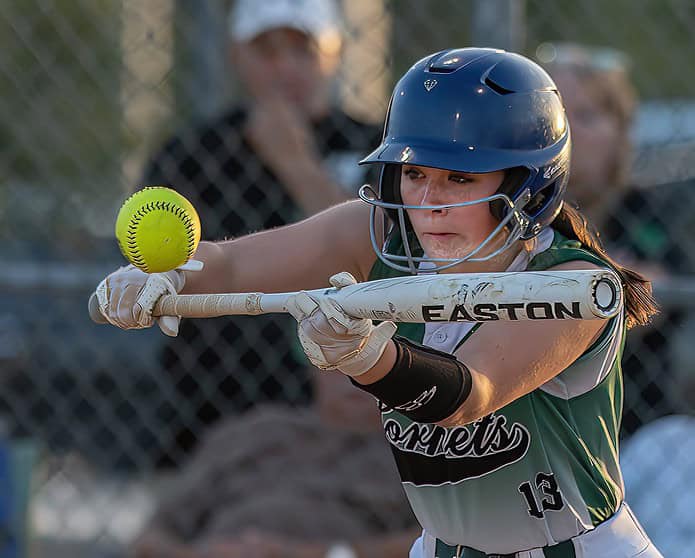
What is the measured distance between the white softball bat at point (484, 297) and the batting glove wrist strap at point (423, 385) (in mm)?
94

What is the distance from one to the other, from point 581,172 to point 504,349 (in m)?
1.94

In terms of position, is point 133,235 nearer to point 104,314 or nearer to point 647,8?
point 104,314

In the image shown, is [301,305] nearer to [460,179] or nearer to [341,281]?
[341,281]

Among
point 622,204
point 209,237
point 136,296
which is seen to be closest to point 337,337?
point 136,296

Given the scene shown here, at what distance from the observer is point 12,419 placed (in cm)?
550

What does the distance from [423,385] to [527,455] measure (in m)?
0.46

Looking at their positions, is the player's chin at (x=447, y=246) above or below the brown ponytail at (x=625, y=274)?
above

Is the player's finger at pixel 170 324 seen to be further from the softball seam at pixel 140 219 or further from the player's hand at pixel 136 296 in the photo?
the softball seam at pixel 140 219

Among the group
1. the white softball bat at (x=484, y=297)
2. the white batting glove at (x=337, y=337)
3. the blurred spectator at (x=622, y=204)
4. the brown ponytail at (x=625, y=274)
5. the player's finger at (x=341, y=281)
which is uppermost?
the white softball bat at (x=484, y=297)

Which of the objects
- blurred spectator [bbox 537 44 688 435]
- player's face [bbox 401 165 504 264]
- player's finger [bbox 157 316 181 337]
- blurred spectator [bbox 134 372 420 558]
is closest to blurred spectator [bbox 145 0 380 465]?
blurred spectator [bbox 134 372 420 558]

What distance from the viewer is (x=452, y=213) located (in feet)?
6.39

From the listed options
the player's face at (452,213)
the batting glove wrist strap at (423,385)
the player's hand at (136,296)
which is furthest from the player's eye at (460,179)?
the player's hand at (136,296)

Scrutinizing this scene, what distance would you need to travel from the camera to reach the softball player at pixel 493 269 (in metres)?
1.94

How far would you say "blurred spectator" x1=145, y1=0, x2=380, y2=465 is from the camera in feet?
12.3
